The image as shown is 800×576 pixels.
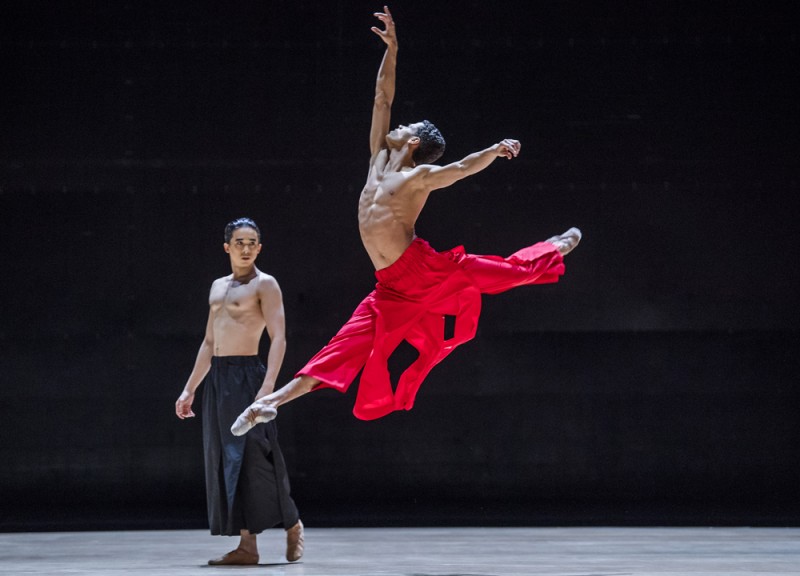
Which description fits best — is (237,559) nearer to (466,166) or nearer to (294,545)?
(294,545)

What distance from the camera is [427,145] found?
429 cm

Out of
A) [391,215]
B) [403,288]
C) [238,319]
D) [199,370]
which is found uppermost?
[391,215]

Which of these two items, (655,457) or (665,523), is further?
(655,457)

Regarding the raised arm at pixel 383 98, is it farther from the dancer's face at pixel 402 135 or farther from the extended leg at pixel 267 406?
the extended leg at pixel 267 406

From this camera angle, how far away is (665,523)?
5.37 m

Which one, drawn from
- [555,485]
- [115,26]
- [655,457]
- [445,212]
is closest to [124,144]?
[115,26]

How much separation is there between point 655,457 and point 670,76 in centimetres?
211

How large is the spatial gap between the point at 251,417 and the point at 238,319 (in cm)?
53

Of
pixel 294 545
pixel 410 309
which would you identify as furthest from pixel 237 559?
pixel 410 309

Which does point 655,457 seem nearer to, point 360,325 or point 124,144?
point 360,325

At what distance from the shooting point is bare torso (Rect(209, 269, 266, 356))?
4359 mm

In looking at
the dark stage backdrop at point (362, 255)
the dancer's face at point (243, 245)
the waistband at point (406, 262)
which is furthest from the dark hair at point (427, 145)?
the dark stage backdrop at point (362, 255)

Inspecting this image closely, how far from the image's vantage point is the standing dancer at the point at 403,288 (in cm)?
405

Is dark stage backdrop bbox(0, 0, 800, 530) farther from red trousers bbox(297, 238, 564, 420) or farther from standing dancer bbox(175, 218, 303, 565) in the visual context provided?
red trousers bbox(297, 238, 564, 420)
